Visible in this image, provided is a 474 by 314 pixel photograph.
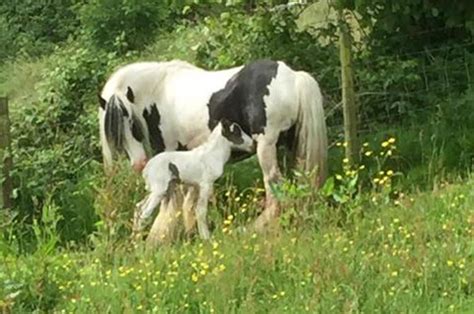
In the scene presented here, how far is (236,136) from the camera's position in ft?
28.4

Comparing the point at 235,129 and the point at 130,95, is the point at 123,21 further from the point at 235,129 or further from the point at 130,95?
the point at 235,129

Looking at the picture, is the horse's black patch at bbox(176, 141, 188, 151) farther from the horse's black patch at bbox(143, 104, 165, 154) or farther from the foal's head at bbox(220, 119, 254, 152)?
the foal's head at bbox(220, 119, 254, 152)

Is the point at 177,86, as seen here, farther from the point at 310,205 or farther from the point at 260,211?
the point at 310,205

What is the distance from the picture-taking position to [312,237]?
22.1 ft

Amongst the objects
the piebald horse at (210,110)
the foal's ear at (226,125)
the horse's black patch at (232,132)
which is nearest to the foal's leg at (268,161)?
the piebald horse at (210,110)

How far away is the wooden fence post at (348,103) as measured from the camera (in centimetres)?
952

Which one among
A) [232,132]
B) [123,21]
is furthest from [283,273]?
[123,21]

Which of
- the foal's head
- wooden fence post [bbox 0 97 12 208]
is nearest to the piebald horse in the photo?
the foal's head

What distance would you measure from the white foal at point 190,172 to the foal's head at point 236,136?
8 cm

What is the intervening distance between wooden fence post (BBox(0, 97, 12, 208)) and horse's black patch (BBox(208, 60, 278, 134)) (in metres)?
1.90

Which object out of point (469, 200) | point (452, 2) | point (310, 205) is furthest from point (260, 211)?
point (452, 2)

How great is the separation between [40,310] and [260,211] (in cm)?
235

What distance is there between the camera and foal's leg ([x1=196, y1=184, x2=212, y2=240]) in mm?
8195

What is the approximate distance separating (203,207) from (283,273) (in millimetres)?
2156
